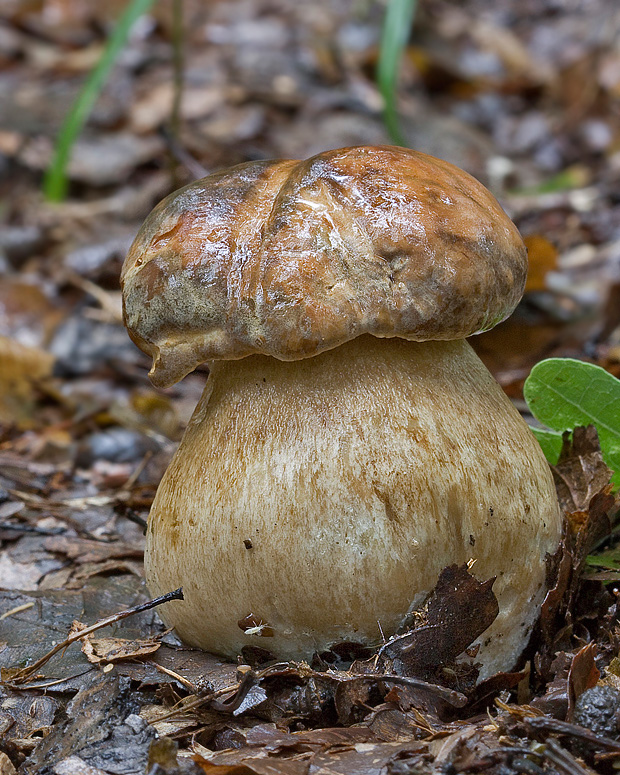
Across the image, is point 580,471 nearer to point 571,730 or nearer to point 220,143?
point 571,730

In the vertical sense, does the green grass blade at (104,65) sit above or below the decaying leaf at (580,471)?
above

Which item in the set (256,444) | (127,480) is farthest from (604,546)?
(127,480)

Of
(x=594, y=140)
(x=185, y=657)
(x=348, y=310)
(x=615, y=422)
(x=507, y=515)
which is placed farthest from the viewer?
(x=594, y=140)

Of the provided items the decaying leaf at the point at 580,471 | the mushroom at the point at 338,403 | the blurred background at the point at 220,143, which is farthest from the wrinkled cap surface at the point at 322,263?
the blurred background at the point at 220,143

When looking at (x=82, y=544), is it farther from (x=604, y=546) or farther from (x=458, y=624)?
(x=604, y=546)

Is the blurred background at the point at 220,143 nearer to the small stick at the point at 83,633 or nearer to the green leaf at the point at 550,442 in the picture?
the small stick at the point at 83,633

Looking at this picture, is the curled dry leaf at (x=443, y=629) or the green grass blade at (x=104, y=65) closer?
the curled dry leaf at (x=443, y=629)

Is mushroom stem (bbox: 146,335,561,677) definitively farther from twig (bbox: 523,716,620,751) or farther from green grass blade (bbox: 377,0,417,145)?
green grass blade (bbox: 377,0,417,145)

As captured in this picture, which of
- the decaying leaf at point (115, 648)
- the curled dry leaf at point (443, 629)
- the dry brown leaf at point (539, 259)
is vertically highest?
the dry brown leaf at point (539, 259)
